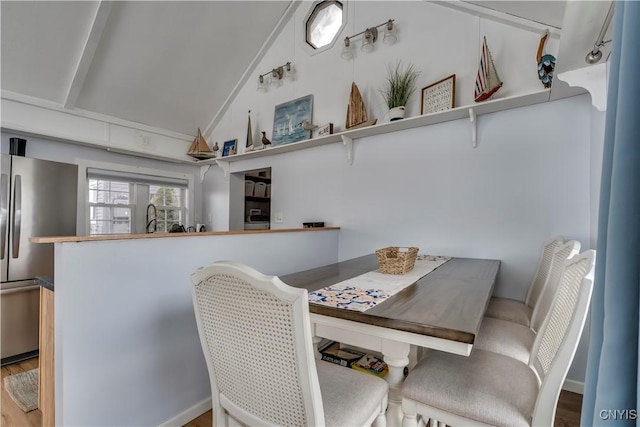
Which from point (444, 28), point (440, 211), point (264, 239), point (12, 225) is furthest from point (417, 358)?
point (12, 225)

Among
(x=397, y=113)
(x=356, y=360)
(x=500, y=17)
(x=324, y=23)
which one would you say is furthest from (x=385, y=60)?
(x=356, y=360)

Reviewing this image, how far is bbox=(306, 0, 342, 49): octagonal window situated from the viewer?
3299 millimetres

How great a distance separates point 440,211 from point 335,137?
4.18ft

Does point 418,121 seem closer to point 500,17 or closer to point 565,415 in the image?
point 500,17

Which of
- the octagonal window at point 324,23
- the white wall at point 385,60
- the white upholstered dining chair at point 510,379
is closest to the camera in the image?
the white upholstered dining chair at point 510,379

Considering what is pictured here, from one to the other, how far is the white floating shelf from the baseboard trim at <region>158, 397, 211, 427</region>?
237 cm

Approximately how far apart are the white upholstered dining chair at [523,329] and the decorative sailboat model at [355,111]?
1.88 m

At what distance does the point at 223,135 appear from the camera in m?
4.29

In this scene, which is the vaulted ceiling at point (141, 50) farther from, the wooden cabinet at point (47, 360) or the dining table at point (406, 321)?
the wooden cabinet at point (47, 360)

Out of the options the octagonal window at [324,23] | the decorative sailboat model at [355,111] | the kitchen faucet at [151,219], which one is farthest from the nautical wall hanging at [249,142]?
the kitchen faucet at [151,219]

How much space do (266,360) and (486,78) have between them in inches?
93.8

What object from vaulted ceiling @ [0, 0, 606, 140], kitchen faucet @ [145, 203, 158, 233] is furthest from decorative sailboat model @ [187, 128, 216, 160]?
kitchen faucet @ [145, 203, 158, 233]

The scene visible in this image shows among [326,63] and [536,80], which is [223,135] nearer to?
[326,63]

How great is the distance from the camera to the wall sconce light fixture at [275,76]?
3570 millimetres
